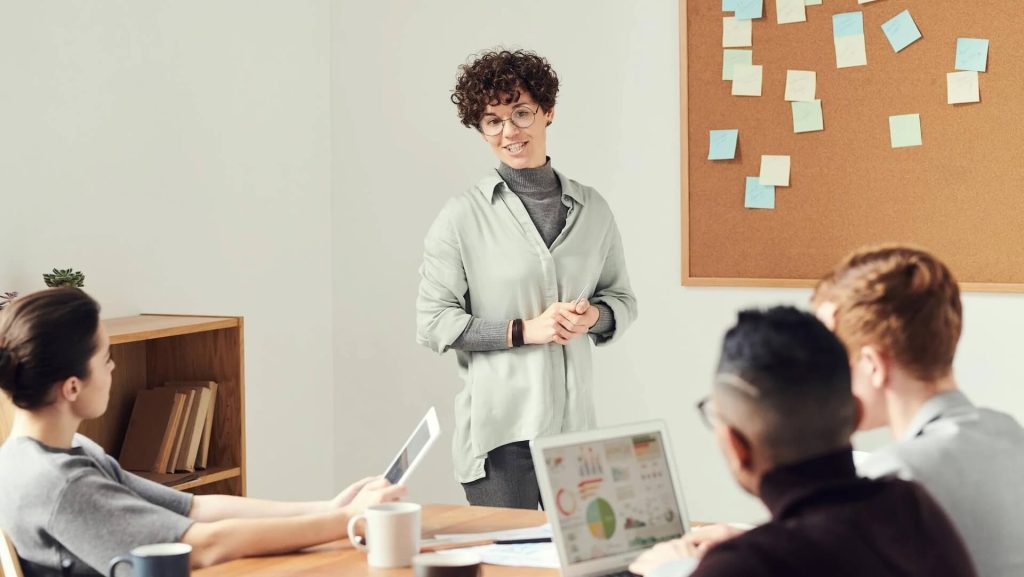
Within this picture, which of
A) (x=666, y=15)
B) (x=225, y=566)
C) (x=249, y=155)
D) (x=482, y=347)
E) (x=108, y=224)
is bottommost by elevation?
(x=225, y=566)

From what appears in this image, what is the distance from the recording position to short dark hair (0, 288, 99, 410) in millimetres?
1890

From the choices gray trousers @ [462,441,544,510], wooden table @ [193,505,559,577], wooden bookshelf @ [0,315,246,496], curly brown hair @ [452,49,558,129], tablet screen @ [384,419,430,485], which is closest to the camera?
wooden table @ [193,505,559,577]

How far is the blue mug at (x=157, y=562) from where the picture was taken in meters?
1.62

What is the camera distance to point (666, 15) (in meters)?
4.03

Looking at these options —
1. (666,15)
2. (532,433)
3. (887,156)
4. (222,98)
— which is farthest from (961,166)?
(222,98)

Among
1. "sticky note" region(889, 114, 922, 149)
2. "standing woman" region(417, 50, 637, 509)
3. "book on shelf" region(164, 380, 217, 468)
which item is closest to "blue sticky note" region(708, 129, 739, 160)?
"sticky note" region(889, 114, 922, 149)

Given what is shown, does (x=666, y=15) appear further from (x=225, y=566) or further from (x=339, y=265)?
(x=225, y=566)

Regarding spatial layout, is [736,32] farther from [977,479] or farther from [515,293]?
[977,479]

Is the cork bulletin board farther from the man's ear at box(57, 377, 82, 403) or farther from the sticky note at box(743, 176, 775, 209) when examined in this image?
the man's ear at box(57, 377, 82, 403)

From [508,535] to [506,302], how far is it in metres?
0.83

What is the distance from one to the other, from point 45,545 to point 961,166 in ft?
9.44

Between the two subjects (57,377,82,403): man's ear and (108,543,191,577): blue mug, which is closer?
(108,543,191,577): blue mug

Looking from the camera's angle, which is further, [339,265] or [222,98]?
[339,265]

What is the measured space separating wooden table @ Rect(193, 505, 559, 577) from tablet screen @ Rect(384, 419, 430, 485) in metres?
0.13
